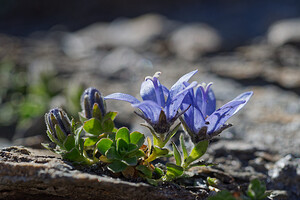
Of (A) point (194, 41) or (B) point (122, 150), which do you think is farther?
(A) point (194, 41)

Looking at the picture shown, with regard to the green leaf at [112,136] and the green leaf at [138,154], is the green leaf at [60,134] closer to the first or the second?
the green leaf at [112,136]

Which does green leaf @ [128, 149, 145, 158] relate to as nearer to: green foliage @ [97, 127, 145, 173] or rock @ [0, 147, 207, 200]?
green foliage @ [97, 127, 145, 173]

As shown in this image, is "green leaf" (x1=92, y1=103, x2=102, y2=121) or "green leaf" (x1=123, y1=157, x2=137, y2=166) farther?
"green leaf" (x1=92, y1=103, x2=102, y2=121)

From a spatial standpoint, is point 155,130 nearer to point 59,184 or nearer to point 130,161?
point 130,161

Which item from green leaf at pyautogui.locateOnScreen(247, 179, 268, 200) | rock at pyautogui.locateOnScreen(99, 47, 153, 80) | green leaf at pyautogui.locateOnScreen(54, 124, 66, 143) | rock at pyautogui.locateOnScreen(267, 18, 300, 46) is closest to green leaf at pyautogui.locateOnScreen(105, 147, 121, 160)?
green leaf at pyautogui.locateOnScreen(54, 124, 66, 143)

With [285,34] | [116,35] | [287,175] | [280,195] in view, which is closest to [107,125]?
[280,195]
